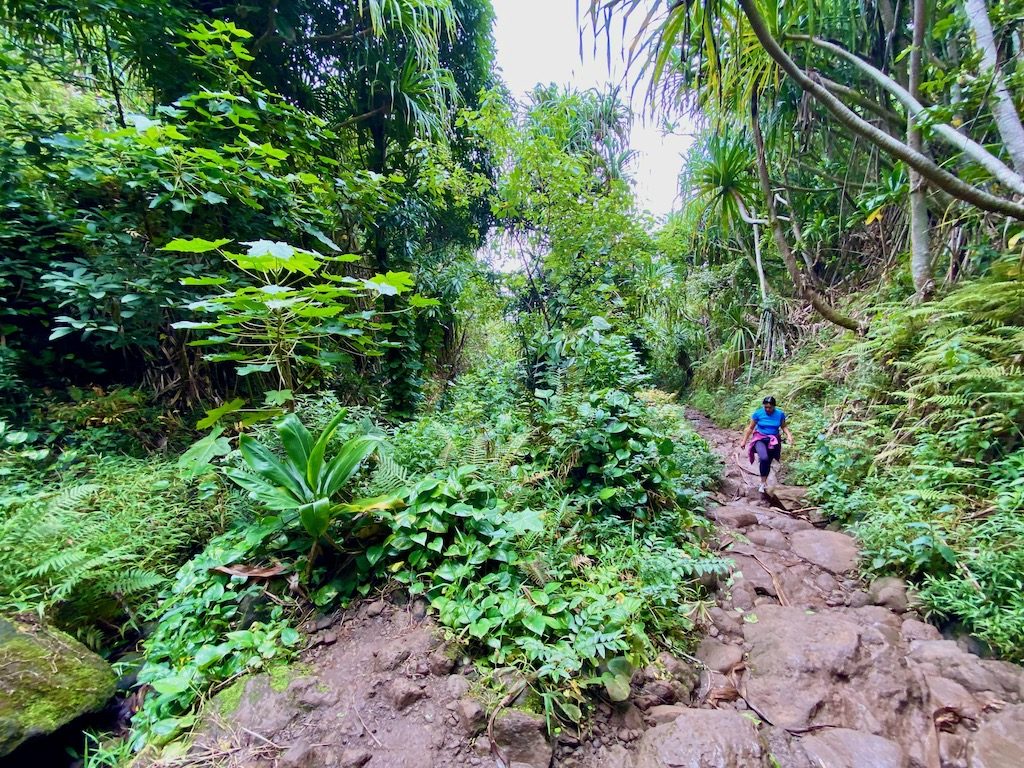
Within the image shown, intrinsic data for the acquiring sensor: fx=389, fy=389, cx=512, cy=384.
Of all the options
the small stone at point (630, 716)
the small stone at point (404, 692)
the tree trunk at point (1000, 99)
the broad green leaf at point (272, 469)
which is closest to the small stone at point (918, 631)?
the small stone at point (630, 716)

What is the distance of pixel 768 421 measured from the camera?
3.85m

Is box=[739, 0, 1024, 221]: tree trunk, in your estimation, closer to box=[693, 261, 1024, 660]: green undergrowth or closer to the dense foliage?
the dense foliage

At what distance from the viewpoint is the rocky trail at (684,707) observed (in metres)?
1.26

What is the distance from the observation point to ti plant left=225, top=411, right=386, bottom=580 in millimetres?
1767

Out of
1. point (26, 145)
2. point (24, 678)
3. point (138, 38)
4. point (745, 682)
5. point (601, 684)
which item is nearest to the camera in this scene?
point (24, 678)

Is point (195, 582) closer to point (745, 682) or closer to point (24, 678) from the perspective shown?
point (24, 678)

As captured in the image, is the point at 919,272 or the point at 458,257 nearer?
the point at 919,272

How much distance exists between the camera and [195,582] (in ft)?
5.91

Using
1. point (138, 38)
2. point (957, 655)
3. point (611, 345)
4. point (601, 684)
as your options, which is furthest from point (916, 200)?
point (138, 38)

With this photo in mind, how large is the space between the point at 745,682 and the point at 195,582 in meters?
2.50

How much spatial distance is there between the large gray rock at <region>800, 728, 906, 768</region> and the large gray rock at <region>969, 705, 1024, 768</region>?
24 cm

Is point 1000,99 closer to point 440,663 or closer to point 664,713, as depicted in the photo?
point 664,713

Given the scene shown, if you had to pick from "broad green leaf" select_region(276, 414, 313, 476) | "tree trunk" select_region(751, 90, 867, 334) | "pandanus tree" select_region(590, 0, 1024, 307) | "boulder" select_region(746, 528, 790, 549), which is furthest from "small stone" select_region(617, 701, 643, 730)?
"tree trunk" select_region(751, 90, 867, 334)

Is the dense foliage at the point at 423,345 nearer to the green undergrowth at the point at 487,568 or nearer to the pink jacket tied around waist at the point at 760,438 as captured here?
the green undergrowth at the point at 487,568
